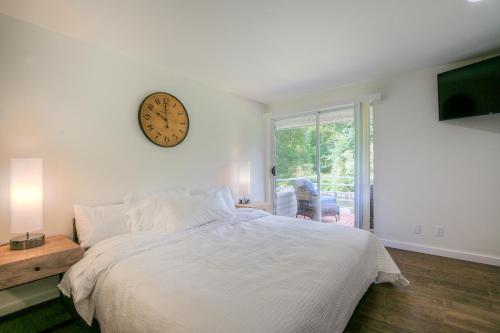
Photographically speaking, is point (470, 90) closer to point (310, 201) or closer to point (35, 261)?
point (310, 201)

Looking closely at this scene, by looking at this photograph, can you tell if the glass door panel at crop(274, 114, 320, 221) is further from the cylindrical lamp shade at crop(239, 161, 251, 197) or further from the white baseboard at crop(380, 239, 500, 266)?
the white baseboard at crop(380, 239, 500, 266)

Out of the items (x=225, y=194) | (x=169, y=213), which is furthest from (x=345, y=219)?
(x=169, y=213)

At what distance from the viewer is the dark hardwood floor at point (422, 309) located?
5.61 ft

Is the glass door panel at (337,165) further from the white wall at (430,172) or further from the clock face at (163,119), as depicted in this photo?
the clock face at (163,119)

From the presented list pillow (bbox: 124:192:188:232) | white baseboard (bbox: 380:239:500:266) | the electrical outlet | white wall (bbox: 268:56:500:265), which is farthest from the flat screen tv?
pillow (bbox: 124:192:188:232)

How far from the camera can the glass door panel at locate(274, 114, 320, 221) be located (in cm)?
400

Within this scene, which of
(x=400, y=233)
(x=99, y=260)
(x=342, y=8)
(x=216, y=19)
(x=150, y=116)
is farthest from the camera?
(x=400, y=233)

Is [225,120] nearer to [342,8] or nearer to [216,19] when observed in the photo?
[216,19]

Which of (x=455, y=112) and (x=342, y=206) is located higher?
(x=455, y=112)

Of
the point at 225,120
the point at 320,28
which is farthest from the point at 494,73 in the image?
the point at 225,120

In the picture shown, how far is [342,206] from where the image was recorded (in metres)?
3.80

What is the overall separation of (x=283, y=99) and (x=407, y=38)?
7.25ft

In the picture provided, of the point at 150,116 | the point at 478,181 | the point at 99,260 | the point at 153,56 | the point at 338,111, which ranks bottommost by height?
the point at 99,260

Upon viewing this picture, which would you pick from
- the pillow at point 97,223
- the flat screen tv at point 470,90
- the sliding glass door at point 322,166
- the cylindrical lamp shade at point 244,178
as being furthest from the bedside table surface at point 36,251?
the flat screen tv at point 470,90
